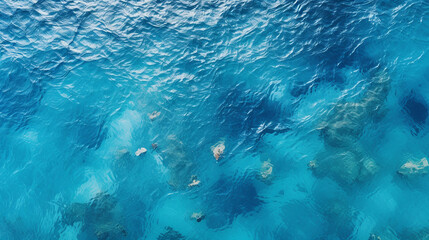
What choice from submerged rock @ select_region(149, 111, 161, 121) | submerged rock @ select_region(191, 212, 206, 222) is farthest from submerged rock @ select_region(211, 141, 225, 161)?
submerged rock @ select_region(149, 111, 161, 121)

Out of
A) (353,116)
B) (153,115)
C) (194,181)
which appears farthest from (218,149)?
(353,116)

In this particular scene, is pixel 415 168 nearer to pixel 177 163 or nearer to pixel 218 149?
pixel 218 149

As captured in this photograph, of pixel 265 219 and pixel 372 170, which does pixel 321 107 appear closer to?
pixel 372 170

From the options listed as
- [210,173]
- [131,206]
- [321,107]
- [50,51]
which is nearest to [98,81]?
[50,51]

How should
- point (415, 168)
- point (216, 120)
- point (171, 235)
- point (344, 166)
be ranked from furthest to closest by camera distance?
1. point (216, 120)
2. point (344, 166)
3. point (171, 235)
4. point (415, 168)

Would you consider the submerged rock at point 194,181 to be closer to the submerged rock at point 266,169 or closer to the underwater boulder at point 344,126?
the submerged rock at point 266,169

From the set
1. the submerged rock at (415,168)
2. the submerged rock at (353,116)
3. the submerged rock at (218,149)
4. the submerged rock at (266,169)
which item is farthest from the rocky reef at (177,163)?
the submerged rock at (415,168)
